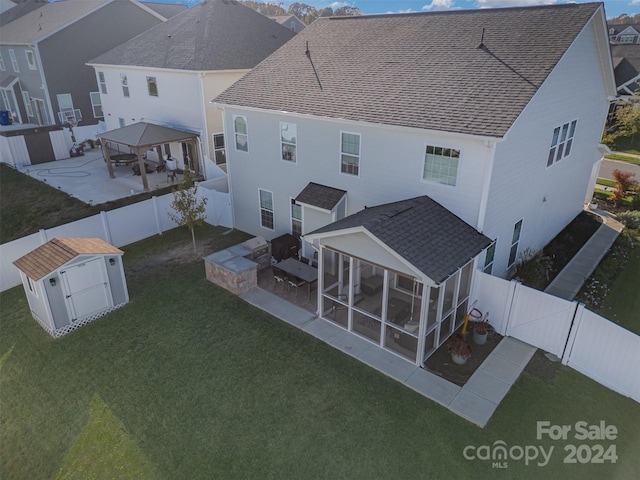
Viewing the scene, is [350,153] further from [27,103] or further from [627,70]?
[627,70]

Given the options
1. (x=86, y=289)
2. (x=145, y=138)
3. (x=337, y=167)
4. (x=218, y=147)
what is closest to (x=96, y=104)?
(x=145, y=138)

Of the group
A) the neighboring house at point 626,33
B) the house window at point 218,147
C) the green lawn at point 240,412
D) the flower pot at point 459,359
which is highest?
the neighboring house at point 626,33

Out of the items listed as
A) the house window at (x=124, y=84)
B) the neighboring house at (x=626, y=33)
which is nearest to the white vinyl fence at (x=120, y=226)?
the house window at (x=124, y=84)

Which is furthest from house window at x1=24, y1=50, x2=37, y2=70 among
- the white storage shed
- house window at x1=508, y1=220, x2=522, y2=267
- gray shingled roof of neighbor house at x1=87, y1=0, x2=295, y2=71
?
house window at x1=508, y1=220, x2=522, y2=267

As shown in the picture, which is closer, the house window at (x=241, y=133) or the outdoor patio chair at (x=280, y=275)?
the outdoor patio chair at (x=280, y=275)

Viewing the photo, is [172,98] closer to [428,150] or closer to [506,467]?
[428,150]

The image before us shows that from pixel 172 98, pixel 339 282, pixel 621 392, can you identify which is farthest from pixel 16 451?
pixel 172 98

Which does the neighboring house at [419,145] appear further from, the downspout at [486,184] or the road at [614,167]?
the road at [614,167]
